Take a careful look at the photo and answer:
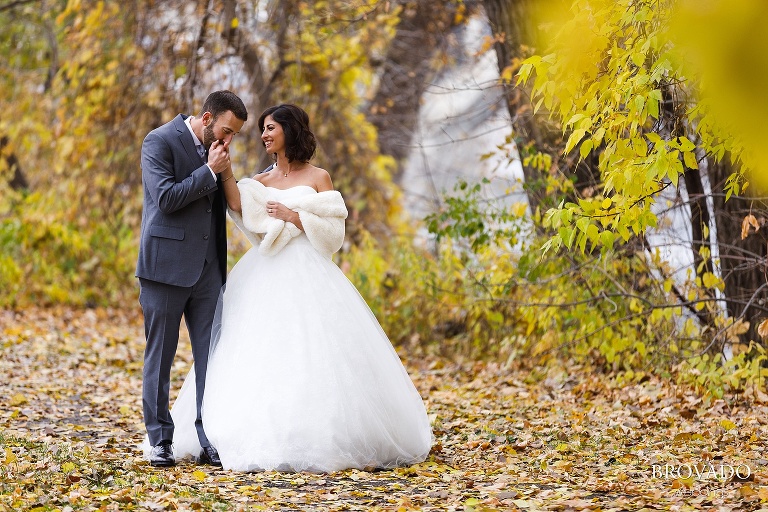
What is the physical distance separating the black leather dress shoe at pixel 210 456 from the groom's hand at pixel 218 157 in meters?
1.44

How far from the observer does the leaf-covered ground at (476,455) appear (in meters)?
4.00

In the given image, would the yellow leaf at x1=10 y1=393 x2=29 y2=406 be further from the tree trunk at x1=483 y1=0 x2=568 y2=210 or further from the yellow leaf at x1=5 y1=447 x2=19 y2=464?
the tree trunk at x1=483 y1=0 x2=568 y2=210

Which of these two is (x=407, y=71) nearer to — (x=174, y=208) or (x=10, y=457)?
(x=174, y=208)

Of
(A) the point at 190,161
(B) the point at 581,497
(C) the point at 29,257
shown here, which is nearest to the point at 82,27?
(C) the point at 29,257

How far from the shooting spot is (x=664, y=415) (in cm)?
606

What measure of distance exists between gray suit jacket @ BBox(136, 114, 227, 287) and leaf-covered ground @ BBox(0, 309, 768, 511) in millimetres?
1008

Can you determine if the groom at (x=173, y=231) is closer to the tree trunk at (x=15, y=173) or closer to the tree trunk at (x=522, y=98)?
the tree trunk at (x=522, y=98)

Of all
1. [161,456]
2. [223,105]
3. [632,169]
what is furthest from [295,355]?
[632,169]

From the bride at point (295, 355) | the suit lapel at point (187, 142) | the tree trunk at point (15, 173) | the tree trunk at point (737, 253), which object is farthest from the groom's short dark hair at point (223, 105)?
the tree trunk at point (15, 173)

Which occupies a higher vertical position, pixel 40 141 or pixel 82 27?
pixel 82 27

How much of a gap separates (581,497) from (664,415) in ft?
7.19

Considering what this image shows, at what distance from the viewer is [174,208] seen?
4.82 metres

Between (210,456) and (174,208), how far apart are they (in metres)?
1.30

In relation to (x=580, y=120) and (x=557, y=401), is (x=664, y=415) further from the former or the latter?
(x=580, y=120)
